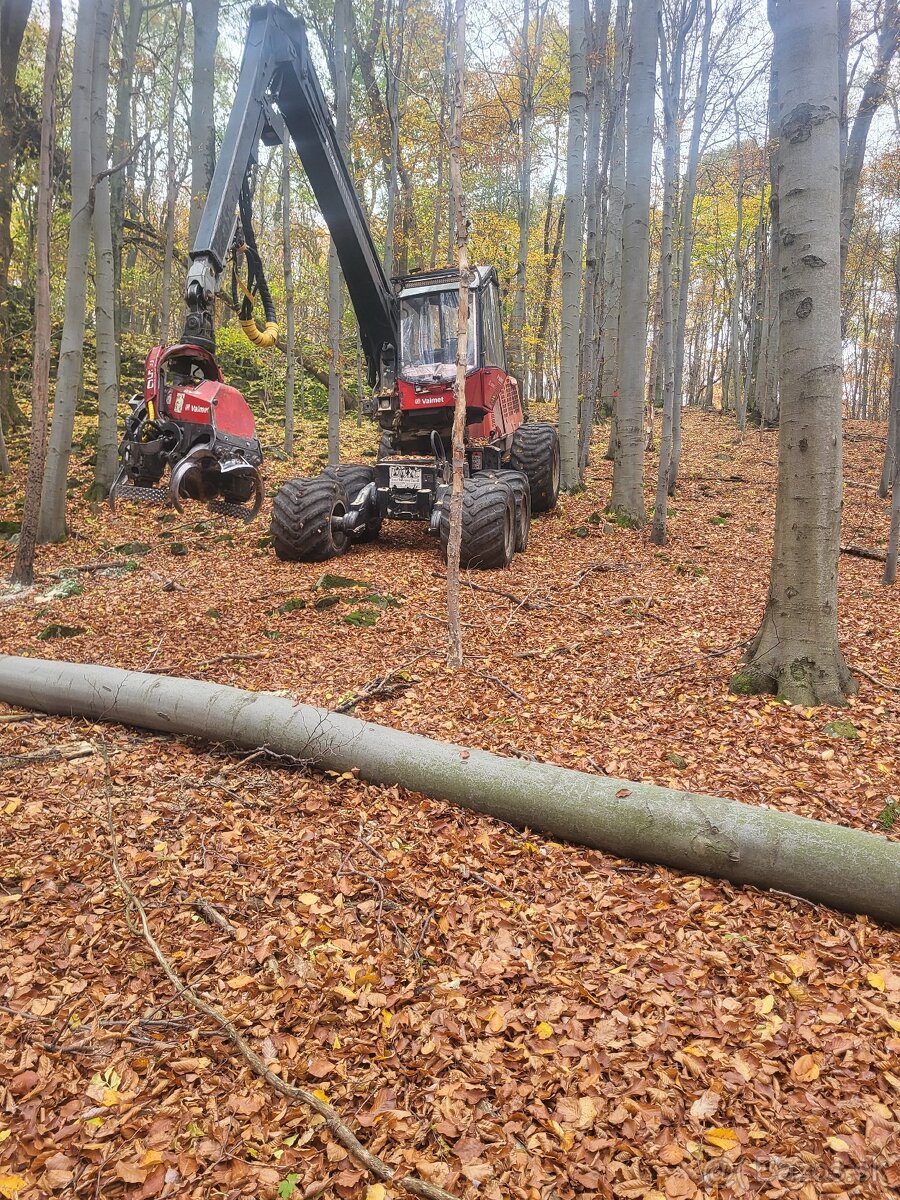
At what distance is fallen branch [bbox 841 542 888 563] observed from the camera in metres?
8.51

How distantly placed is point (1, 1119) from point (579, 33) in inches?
567

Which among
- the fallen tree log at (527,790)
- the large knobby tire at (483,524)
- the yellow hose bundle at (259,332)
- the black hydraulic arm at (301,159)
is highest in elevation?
the black hydraulic arm at (301,159)

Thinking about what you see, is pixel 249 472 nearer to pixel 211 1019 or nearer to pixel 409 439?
pixel 409 439

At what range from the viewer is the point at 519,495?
8781mm

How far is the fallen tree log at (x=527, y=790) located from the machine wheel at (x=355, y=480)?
4571 mm

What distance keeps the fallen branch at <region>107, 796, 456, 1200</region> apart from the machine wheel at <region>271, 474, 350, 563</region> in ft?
18.5

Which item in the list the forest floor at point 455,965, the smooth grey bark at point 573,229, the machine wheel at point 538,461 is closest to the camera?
the forest floor at point 455,965

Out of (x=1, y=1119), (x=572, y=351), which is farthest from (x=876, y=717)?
(x=572, y=351)

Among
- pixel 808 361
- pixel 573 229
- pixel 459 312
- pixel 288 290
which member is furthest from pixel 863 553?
pixel 288 290

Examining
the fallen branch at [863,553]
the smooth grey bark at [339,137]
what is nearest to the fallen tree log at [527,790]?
the smooth grey bark at [339,137]

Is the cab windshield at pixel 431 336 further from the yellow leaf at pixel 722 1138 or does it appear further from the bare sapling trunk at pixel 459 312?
the yellow leaf at pixel 722 1138

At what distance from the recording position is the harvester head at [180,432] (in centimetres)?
657

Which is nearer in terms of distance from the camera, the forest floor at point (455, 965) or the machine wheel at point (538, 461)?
the forest floor at point (455, 965)

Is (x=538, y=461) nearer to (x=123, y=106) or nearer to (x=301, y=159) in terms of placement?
(x=301, y=159)
